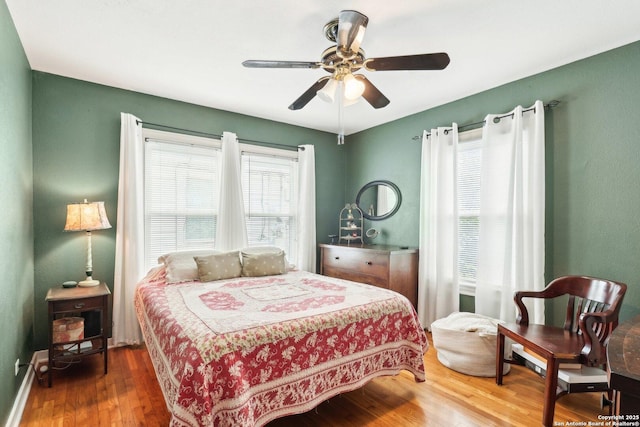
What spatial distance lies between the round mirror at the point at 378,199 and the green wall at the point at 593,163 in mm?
1446

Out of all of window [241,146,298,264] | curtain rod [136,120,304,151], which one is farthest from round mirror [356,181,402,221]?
curtain rod [136,120,304,151]

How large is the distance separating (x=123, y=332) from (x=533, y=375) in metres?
3.74

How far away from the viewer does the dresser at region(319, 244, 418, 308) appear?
3471 mm

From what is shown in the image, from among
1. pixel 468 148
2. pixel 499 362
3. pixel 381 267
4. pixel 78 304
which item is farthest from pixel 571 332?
pixel 78 304

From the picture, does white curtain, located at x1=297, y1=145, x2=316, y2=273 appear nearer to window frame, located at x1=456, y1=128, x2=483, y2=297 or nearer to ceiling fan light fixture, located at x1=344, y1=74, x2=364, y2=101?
window frame, located at x1=456, y1=128, x2=483, y2=297

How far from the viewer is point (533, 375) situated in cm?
262

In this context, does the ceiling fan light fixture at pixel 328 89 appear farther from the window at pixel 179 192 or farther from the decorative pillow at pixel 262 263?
the window at pixel 179 192

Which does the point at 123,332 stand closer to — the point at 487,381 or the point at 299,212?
the point at 299,212

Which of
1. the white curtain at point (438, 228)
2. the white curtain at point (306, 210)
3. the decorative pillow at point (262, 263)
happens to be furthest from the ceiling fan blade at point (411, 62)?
the white curtain at point (306, 210)

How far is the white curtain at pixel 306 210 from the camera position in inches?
172

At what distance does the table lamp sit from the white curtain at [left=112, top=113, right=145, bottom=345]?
26cm

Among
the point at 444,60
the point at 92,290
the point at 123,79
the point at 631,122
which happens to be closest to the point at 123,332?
the point at 92,290

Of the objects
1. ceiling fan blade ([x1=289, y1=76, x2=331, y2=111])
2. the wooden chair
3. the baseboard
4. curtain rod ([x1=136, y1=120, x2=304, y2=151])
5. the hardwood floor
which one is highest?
curtain rod ([x1=136, y1=120, x2=304, y2=151])

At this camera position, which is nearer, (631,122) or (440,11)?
(440,11)
